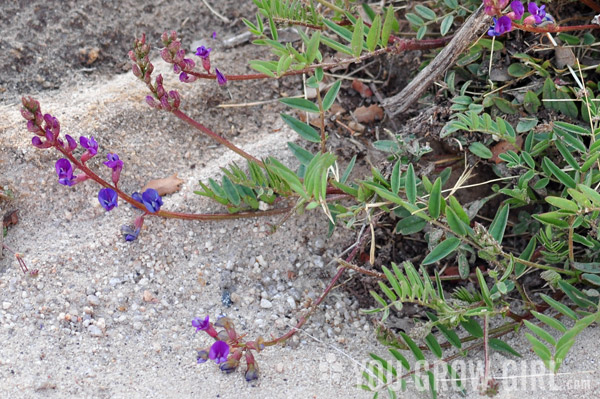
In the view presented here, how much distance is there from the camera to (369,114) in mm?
2781

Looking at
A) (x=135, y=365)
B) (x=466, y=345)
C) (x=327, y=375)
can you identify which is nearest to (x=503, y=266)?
(x=466, y=345)

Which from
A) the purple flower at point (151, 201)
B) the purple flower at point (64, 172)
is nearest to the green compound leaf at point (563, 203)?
the purple flower at point (151, 201)

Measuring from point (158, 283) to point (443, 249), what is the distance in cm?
99

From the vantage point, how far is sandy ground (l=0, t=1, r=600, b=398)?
2.02 metres

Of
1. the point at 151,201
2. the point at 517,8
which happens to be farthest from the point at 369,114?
the point at 151,201

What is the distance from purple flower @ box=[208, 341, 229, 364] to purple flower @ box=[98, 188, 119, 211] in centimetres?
61

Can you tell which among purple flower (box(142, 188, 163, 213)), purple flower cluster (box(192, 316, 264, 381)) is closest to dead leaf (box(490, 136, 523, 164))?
purple flower cluster (box(192, 316, 264, 381))

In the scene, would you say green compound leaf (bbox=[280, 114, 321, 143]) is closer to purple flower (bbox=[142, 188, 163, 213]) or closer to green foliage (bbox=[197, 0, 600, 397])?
green foliage (bbox=[197, 0, 600, 397])

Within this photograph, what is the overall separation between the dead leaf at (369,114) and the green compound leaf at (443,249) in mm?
902

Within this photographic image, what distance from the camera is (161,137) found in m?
A: 2.68

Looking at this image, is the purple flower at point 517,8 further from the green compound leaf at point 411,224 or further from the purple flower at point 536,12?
the green compound leaf at point 411,224

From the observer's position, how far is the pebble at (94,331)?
6.89 feet

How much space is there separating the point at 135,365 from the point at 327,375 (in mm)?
613

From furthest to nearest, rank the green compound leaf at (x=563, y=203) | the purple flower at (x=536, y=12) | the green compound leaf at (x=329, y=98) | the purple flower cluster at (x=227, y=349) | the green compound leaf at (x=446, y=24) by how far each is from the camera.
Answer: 1. the green compound leaf at (x=446, y=24)
2. the green compound leaf at (x=329, y=98)
3. the purple flower at (x=536, y=12)
4. the purple flower cluster at (x=227, y=349)
5. the green compound leaf at (x=563, y=203)
